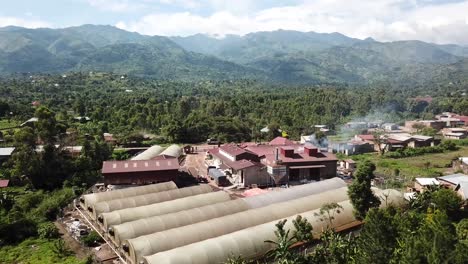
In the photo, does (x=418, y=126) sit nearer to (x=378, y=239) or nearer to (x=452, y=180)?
(x=452, y=180)

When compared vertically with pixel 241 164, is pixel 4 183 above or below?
below

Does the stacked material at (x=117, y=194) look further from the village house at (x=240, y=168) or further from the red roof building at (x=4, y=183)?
the red roof building at (x=4, y=183)

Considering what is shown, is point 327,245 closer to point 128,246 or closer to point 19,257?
point 128,246

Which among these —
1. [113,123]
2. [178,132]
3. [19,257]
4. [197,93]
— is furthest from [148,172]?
[197,93]

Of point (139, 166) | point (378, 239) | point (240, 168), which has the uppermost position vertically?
point (378, 239)

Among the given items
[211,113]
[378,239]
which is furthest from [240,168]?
[211,113]

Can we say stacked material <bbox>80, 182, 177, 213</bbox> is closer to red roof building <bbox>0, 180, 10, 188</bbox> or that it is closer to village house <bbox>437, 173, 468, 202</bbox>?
red roof building <bbox>0, 180, 10, 188</bbox>

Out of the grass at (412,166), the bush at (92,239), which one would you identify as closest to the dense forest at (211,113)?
the grass at (412,166)
